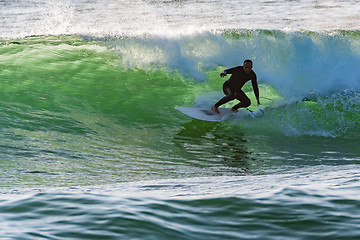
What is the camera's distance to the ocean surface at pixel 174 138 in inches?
132

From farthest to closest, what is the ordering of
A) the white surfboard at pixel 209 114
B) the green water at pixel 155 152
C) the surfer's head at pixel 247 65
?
the white surfboard at pixel 209 114 → the surfer's head at pixel 247 65 → the green water at pixel 155 152

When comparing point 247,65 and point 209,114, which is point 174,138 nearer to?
point 209,114

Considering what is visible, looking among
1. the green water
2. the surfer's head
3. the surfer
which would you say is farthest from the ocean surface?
the surfer's head

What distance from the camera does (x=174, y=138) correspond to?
27.2 ft

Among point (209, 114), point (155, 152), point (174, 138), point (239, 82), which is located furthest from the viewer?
point (209, 114)

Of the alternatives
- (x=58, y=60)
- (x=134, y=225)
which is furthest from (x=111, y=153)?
(x=58, y=60)

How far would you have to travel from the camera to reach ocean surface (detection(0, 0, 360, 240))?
11.0 feet

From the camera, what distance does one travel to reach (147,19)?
19.6m

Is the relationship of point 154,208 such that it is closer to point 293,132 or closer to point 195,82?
point 293,132

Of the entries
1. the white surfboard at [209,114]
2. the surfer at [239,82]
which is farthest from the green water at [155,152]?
the surfer at [239,82]

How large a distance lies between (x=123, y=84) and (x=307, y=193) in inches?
297

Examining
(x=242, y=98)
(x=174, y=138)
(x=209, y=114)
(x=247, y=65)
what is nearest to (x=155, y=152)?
(x=174, y=138)

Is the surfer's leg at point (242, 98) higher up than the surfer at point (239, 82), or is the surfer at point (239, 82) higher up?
the surfer at point (239, 82)

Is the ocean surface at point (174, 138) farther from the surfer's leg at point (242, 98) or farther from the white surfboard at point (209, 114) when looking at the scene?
the surfer's leg at point (242, 98)
